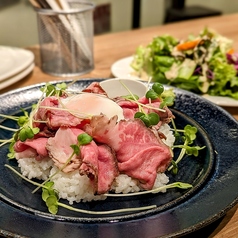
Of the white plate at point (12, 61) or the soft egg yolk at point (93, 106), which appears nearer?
the soft egg yolk at point (93, 106)

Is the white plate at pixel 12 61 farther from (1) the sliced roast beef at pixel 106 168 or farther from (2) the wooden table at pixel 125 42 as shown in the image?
(1) the sliced roast beef at pixel 106 168

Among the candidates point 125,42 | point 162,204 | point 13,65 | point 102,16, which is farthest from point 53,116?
point 102,16

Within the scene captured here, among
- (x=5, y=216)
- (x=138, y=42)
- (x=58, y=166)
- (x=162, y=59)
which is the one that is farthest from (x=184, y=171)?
(x=138, y=42)

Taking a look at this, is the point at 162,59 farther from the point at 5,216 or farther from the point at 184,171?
the point at 5,216

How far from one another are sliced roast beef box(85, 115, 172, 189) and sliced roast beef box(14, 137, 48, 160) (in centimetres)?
13

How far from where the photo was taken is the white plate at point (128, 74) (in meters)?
1.56

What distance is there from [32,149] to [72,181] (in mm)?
159

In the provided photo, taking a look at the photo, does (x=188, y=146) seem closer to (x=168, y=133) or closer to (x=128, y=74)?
(x=168, y=133)

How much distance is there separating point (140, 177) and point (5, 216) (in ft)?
1.07

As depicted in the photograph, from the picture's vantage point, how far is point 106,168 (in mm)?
990

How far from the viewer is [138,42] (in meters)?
2.48

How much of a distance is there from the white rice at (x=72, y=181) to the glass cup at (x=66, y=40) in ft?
3.03

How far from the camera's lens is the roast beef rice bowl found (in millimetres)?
965

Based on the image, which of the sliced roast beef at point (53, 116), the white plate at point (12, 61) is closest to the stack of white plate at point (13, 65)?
the white plate at point (12, 61)
